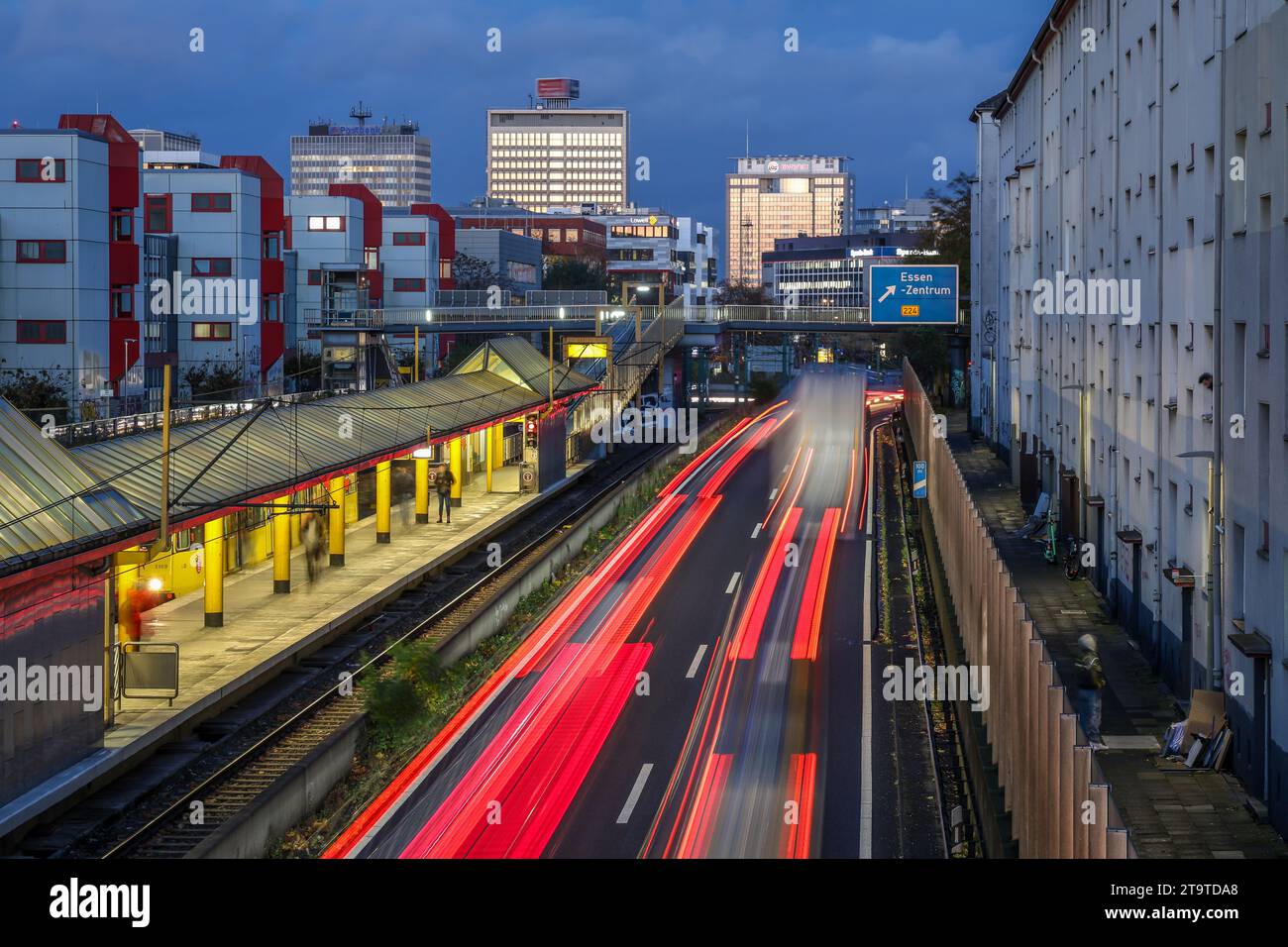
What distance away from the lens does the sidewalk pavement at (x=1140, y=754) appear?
1675 centimetres

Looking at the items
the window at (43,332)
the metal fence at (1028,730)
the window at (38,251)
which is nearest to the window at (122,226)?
the window at (38,251)

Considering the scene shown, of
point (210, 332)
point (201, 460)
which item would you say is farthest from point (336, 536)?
point (210, 332)

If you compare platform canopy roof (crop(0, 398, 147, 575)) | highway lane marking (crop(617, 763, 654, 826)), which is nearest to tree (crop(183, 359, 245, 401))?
platform canopy roof (crop(0, 398, 147, 575))

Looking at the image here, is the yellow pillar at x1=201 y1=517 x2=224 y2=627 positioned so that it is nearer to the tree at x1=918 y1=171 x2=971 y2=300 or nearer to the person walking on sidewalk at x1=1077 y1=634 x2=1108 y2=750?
the person walking on sidewalk at x1=1077 y1=634 x2=1108 y2=750

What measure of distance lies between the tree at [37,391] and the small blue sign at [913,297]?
3170cm

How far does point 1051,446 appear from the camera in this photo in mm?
45094

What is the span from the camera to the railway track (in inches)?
681

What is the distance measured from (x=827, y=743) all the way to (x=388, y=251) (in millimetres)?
86369

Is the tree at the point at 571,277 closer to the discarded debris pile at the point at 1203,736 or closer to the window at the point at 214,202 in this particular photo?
the window at the point at 214,202

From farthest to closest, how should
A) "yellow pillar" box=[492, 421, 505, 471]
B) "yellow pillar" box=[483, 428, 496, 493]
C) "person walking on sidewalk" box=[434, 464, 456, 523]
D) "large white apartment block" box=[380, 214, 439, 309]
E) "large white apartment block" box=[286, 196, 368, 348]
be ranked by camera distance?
"large white apartment block" box=[380, 214, 439, 309] < "large white apartment block" box=[286, 196, 368, 348] < "yellow pillar" box=[492, 421, 505, 471] < "yellow pillar" box=[483, 428, 496, 493] < "person walking on sidewalk" box=[434, 464, 456, 523]

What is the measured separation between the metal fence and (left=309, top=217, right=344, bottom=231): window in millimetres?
71816

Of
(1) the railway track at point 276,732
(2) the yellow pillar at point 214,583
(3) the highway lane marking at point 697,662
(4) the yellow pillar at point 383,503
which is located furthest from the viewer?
(4) the yellow pillar at point 383,503
